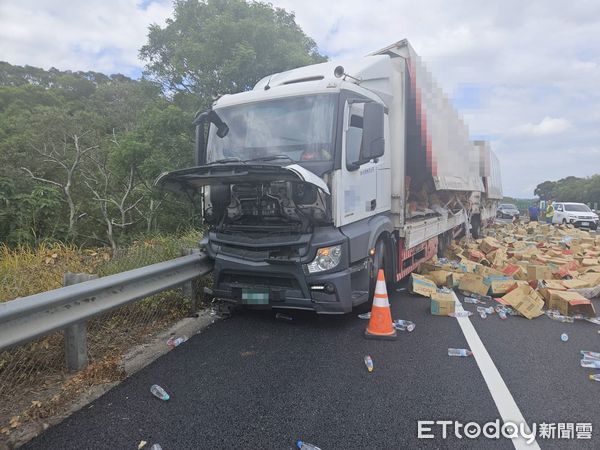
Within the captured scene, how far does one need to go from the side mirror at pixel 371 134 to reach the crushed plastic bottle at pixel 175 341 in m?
2.66

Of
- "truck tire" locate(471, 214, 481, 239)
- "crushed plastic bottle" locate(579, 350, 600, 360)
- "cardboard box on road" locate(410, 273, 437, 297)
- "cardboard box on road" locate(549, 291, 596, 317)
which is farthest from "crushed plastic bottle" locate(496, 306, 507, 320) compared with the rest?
"truck tire" locate(471, 214, 481, 239)

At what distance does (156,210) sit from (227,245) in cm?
953

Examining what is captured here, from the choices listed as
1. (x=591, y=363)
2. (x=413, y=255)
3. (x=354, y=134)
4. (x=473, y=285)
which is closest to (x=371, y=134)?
(x=354, y=134)

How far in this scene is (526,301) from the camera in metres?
5.11

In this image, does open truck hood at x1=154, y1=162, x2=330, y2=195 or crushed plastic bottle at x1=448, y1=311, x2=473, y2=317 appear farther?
crushed plastic bottle at x1=448, y1=311, x2=473, y2=317

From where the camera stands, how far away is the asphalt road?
2502 millimetres

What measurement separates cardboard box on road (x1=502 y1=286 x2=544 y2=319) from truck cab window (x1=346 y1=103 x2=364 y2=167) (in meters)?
2.83

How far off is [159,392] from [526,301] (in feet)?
14.5

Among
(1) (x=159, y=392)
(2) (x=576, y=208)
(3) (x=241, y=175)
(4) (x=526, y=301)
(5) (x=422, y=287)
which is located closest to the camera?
(1) (x=159, y=392)

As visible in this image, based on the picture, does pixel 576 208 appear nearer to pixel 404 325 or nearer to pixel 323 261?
pixel 404 325

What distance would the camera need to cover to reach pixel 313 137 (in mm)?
4348

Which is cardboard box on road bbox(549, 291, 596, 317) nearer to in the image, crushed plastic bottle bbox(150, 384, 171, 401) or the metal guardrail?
the metal guardrail

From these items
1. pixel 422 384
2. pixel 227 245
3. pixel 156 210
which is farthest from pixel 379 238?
pixel 156 210

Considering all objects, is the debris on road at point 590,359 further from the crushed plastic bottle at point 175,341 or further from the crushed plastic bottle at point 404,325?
the crushed plastic bottle at point 175,341
